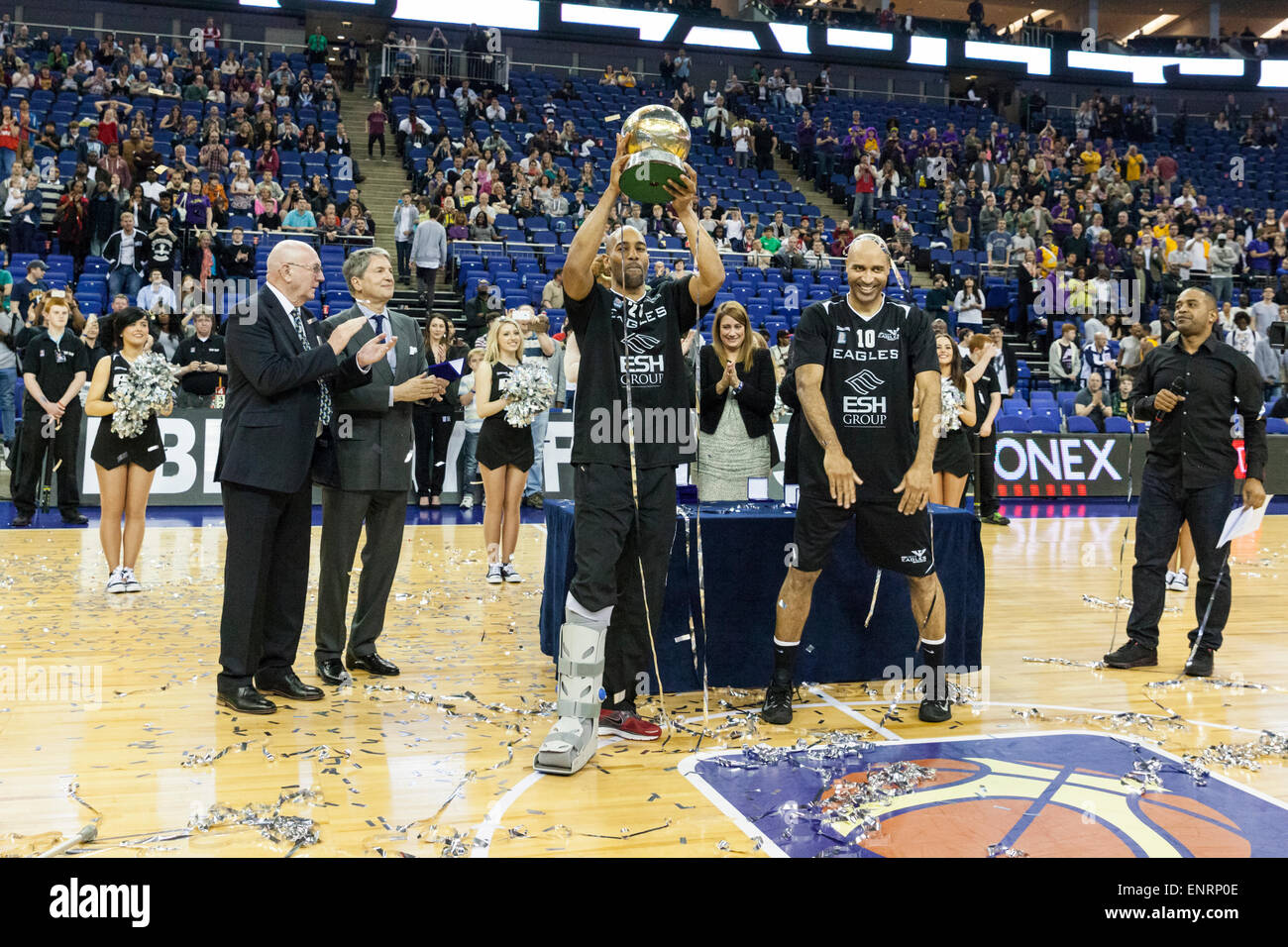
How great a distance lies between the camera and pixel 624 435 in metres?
3.89

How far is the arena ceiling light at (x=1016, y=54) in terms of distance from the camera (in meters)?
28.9

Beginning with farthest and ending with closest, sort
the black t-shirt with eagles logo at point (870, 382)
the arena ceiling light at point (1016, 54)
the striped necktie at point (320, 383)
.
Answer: the arena ceiling light at point (1016, 54)
the striped necktie at point (320, 383)
the black t-shirt with eagles logo at point (870, 382)

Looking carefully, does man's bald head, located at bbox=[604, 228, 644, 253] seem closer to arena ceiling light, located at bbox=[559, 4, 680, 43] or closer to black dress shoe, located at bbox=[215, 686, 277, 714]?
black dress shoe, located at bbox=[215, 686, 277, 714]

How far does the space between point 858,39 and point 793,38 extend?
1.85 metres

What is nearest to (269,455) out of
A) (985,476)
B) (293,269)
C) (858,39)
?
(293,269)

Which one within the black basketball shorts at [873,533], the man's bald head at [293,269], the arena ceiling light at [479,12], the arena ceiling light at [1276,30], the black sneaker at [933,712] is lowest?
the black sneaker at [933,712]

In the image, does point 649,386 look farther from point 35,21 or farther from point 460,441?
point 35,21

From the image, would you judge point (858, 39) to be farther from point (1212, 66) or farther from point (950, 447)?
point (950, 447)

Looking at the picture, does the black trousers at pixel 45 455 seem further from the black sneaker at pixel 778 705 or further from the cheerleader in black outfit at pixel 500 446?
the black sneaker at pixel 778 705

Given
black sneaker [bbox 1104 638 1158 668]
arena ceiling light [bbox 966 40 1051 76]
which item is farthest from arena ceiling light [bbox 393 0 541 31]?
black sneaker [bbox 1104 638 1158 668]

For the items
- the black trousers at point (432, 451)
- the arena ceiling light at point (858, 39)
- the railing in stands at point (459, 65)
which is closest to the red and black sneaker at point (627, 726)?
the black trousers at point (432, 451)

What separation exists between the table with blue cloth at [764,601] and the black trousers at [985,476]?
6.11 m

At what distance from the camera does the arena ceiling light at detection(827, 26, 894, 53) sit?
27672 mm
